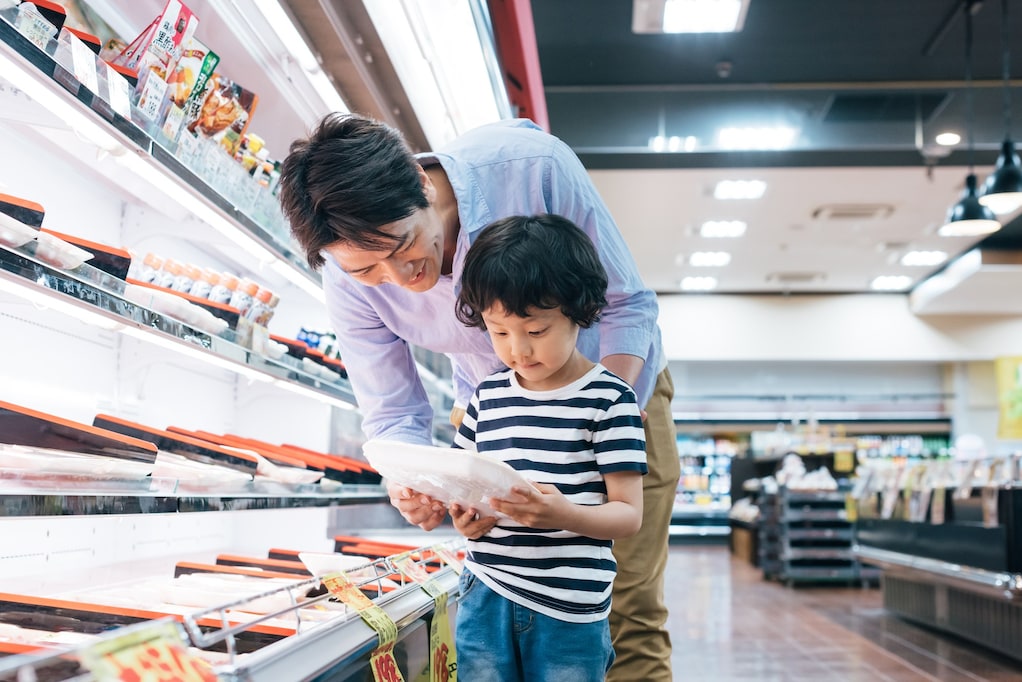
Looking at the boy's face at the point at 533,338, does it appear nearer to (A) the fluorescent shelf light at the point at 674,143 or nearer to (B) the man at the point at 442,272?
(B) the man at the point at 442,272

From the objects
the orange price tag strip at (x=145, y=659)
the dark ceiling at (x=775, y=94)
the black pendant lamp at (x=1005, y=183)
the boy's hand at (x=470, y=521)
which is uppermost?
the dark ceiling at (x=775, y=94)

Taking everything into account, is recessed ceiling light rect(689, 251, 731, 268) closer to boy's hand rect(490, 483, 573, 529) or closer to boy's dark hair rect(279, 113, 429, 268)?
boy's dark hair rect(279, 113, 429, 268)

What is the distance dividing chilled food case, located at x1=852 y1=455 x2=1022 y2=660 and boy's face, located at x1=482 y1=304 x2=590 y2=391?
4022 millimetres

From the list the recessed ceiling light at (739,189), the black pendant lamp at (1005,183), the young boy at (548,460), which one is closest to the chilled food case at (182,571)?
the young boy at (548,460)

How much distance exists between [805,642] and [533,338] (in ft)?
15.1

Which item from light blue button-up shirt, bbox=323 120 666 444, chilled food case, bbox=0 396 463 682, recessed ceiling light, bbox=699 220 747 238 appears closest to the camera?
chilled food case, bbox=0 396 463 682

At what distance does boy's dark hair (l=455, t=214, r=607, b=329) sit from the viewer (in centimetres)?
129

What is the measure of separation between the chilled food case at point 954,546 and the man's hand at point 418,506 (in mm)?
4003

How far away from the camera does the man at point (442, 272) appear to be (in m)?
1.39

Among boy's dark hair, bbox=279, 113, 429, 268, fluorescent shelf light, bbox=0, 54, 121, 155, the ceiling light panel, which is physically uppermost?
the ceiling light panel

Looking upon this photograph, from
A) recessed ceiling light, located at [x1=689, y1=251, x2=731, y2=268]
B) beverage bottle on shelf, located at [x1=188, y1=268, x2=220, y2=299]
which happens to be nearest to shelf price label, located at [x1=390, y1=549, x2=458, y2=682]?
beverage bottle on shelf, located at [x1=188, y1=268, x2=220, y2=299]

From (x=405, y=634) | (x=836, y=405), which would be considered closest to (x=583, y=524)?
(x=405, y=634)

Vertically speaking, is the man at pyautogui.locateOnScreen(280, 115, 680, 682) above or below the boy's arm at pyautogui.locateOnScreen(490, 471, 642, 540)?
above

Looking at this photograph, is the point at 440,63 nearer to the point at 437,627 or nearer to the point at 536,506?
the point at 437,627
